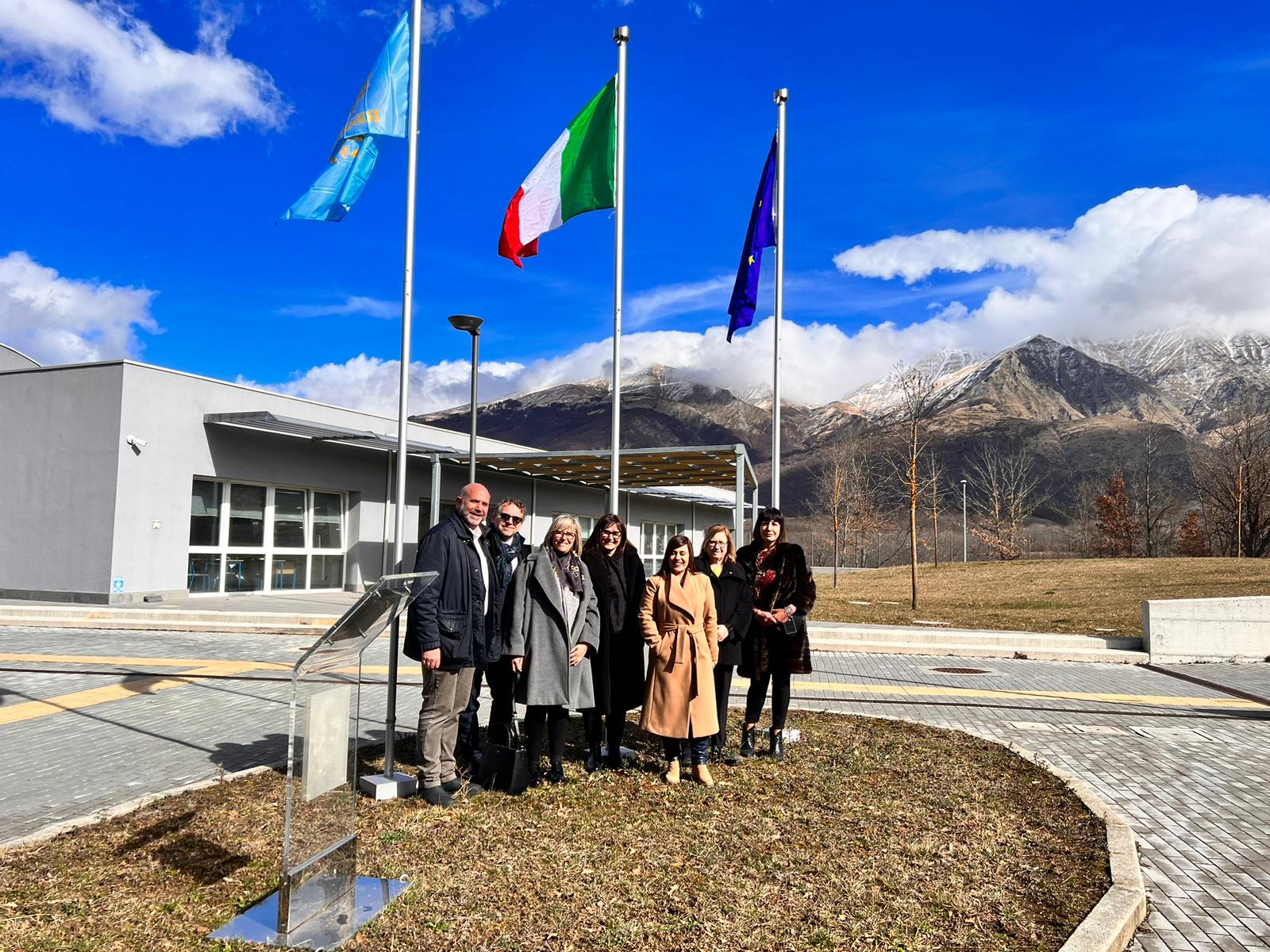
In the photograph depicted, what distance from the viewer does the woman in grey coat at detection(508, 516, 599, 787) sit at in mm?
5867

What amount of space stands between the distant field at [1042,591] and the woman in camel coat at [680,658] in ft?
45.0

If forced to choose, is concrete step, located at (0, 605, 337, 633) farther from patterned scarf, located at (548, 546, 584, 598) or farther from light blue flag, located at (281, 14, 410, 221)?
patterned scarf, located at (548, 546, 584, 598)

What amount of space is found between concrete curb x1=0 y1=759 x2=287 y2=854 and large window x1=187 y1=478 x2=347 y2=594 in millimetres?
15709

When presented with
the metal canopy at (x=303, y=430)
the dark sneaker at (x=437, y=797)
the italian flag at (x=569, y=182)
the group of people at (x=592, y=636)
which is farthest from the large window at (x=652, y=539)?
the dark sneaker at (x=437, y=797)

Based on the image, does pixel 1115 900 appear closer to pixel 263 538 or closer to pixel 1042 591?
pixel 263 538

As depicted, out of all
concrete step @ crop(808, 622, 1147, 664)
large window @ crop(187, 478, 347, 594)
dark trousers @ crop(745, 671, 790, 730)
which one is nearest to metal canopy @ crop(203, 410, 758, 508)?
large window @ crop(187, 478, 347, 594)

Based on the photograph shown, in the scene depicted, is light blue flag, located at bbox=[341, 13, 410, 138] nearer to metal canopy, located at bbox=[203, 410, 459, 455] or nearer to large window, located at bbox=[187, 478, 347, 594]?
metal canopy, located at bbox=[203, 410, 459, 455]

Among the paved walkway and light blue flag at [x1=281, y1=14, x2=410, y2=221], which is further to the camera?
light blue flag at [x1=281, y1=14, x2=410, y2=221]

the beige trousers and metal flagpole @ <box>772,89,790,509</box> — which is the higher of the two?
metal flagpole @ <box>772,89,790,509</box>

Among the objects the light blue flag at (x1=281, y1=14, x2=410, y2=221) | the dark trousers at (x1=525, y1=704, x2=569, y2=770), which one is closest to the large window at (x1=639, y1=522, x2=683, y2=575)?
the light blue flag at (x1=281, y1=14, x2=410, y2=221)

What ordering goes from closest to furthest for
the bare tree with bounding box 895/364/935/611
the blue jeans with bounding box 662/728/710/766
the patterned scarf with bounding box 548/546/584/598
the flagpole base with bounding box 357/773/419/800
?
the flagpole base with bounding box 357/773/419/800
the patterned scarf with bounding box 548/546/584/598
the blue jeans with bounding box 662/728/710/766
the bare tree with bounding box 895/364/935/611

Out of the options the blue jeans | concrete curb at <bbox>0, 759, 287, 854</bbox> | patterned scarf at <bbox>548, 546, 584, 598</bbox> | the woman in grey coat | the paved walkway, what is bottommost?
the paved walkway

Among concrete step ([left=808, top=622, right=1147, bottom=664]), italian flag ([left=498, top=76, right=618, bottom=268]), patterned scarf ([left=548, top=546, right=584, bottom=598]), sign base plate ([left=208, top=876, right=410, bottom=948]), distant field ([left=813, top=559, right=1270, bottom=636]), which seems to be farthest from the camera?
distant field ([left=813, top=559, right=1270, bottom=636])

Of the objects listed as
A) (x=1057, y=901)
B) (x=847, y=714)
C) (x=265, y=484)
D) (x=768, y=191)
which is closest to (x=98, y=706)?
(x=847, y=714)
